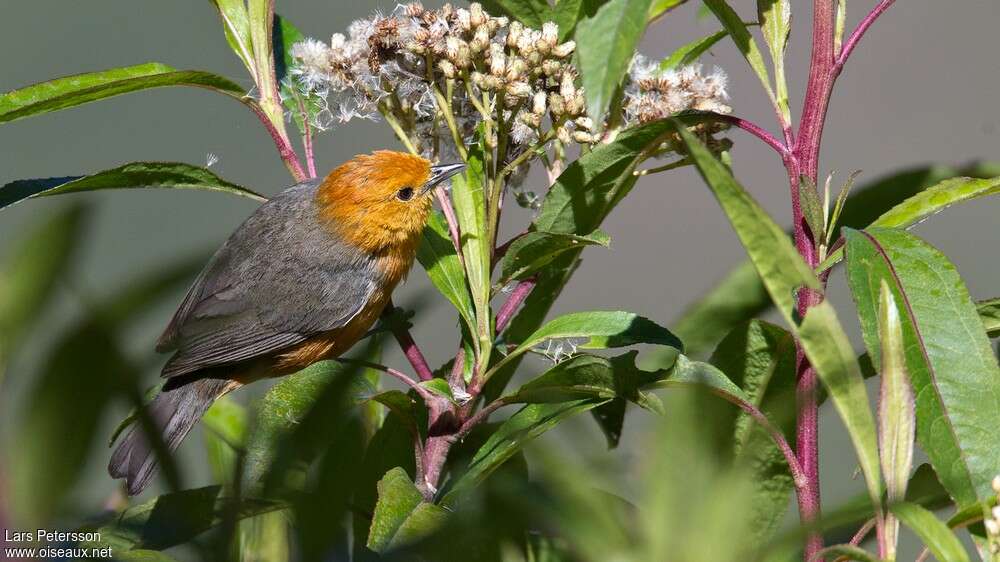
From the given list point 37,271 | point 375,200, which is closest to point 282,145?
Result: point 37,271

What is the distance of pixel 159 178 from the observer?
1.64 meters

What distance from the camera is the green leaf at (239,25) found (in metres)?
1.64

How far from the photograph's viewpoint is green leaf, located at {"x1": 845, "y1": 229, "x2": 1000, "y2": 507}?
1.04m

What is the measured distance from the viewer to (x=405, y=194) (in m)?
3.04

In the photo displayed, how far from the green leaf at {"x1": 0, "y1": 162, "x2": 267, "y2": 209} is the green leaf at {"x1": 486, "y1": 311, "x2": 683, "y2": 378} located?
545mm

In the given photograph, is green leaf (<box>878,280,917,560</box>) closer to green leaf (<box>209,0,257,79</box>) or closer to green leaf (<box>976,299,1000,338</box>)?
green leaf (<box>976,299,1000,338</box>)

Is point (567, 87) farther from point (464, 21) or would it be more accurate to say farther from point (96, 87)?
point (96, 87)

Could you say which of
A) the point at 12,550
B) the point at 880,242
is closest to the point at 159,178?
the point at 880,242

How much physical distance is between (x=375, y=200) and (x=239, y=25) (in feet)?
4.89

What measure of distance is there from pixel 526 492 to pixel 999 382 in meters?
0.88

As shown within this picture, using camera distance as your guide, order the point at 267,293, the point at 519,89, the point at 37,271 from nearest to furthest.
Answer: the point at 37,271, the point at 519,89, the point at 267,293

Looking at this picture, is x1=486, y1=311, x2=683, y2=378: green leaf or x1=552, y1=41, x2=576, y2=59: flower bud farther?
x1=552, y1=41, x2=576, y2=59: flower bud

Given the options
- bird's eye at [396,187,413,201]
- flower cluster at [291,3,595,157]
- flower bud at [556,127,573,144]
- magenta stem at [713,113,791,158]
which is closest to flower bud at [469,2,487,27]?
flower cluster at [291,3,595,157]

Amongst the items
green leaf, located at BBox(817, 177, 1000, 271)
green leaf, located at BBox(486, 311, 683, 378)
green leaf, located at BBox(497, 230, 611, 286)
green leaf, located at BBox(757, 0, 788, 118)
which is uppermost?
green leaf, located at BBox(757, 0, 788, 118)
